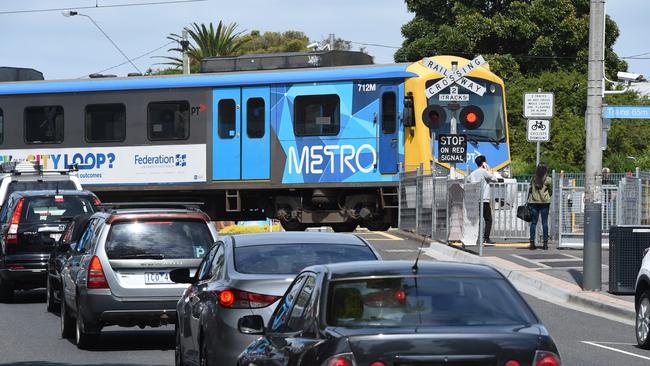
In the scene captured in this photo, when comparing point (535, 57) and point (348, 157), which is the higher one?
point (535, 57)

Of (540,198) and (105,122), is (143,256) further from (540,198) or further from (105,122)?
(105,122)

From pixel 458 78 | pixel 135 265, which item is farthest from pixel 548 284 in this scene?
pixel 135 265

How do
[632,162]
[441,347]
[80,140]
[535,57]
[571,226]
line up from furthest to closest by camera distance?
[535,57] < [632,162] < [80,140] < [571,226] < [441,347]

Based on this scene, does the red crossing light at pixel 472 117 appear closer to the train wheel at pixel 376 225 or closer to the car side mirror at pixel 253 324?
the train wheel at pixel 376 225

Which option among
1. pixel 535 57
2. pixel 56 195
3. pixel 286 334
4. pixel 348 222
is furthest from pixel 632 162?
pixel 286 334

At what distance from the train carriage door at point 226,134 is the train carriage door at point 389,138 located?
3419 mm

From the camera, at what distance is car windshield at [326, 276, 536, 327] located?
7.08 m

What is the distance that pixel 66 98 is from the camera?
33062mm

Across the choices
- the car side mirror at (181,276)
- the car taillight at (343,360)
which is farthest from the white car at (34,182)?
the car taillight at (343,360)

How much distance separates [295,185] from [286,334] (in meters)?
22.2

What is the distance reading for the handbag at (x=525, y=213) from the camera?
87.2 ft

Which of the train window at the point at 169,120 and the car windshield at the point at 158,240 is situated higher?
the train window at the point at 169,120

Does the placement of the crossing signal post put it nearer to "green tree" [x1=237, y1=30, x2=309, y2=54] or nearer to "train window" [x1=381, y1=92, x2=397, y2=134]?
"train window" [x1=381, y1=92, x2=397, y2=134]

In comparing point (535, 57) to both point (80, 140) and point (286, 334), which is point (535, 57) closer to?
point (80, 140)
